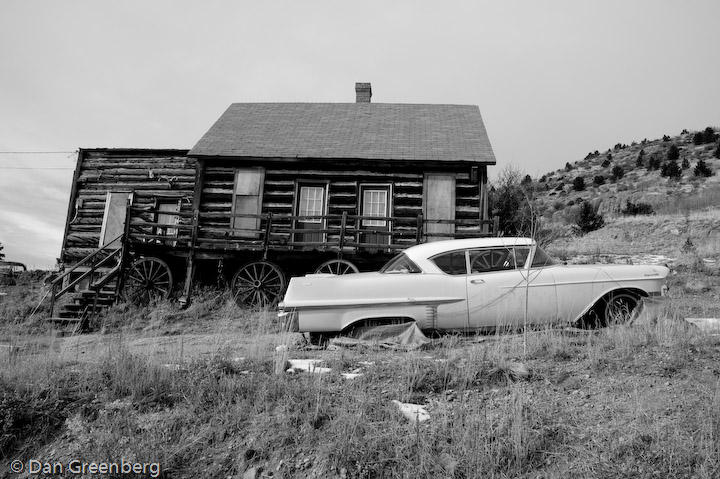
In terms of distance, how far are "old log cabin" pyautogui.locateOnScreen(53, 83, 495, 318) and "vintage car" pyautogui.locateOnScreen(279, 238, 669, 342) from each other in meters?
4.26

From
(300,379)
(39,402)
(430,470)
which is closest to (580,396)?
(430,470)

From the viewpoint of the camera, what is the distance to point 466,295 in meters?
6.27

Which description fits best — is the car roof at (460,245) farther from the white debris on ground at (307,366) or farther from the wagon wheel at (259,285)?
the wagon wheel at (259,285)

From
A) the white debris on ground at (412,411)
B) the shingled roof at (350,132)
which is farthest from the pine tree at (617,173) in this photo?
the white debris on ground at (412,411)

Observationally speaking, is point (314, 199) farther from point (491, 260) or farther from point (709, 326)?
point (709, 326)

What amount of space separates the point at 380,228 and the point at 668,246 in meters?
11.9

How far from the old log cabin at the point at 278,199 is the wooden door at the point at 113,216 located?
0.04 meters

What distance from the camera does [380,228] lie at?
13.0m

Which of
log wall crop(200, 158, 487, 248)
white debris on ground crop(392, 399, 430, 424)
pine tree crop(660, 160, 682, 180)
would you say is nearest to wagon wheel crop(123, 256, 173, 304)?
log wall crop(200, 158, 487, 248)

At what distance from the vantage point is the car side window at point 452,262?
643cm

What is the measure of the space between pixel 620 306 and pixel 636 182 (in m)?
34.3

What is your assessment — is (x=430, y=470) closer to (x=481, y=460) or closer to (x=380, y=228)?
(x=481, y=460)

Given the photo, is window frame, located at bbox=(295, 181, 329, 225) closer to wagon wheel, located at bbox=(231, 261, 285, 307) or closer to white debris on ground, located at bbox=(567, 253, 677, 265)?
wagon wheel, located at bbox=(231, 261, 285, 307)

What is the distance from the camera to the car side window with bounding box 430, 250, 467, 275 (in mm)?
6426
